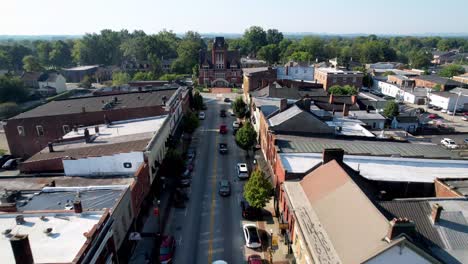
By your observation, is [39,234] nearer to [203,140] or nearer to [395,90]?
[203,140]

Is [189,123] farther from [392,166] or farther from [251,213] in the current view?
[392,166]

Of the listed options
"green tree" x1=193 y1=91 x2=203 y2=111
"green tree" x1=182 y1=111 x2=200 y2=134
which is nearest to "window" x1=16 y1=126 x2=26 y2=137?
"green tree" x1=182 y1=111 x2=200 y2=134

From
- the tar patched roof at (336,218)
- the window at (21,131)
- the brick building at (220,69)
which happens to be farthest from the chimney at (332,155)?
the brick building at (220,69)

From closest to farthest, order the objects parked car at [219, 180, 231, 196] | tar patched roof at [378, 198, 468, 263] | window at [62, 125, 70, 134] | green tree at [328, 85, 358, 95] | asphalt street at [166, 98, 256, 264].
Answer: tar patched roof at [378, 198, 468, 263] → asphalt street at [166, 98, 256, 264] → parked car at [219, 180, 231, 196] → window at [62, 125, 70, 134] → green tree at [328, 85, 358, 95]

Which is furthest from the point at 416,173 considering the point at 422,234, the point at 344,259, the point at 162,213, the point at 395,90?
the point at 395,90

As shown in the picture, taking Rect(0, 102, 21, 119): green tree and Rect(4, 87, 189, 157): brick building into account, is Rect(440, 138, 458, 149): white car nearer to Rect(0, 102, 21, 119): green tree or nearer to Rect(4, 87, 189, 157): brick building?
Rect(4, 87, 189, 157): brick building

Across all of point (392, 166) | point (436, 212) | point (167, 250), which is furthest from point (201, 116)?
point (436, 212)

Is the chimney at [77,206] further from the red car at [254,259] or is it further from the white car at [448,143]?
the white car at [448,143]
